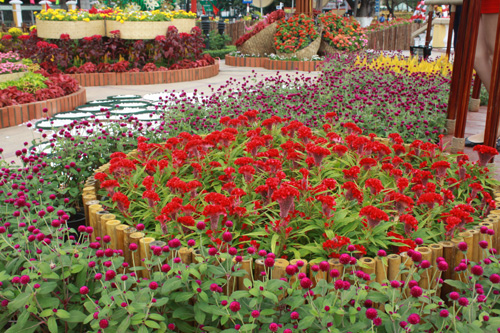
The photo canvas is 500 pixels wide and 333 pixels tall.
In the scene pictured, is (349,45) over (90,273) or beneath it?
over

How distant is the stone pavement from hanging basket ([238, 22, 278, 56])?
1150mm

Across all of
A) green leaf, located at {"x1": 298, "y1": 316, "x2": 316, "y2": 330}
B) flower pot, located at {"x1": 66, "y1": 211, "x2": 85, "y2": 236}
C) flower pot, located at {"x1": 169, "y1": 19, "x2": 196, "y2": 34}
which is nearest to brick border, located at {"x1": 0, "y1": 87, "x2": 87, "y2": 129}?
flower pot, located at {"x1": 66, "y1": 211, "x2": 85, "y2": 236}

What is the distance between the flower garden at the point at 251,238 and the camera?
5.71 ft

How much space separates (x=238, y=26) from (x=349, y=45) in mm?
14340

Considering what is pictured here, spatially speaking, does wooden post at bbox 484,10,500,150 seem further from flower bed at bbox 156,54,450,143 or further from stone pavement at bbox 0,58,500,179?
flower bed at bbox 156,54,450,143

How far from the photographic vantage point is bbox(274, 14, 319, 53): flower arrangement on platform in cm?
1403

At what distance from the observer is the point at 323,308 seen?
→ 5.44 feet

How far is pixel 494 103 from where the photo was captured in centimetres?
346

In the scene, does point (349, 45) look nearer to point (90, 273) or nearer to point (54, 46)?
point (54, 46)

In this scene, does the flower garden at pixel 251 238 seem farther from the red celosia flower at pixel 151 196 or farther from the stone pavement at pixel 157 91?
the stone pavement at pixel 157 91

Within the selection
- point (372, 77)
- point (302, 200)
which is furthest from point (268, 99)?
point (302, 200)

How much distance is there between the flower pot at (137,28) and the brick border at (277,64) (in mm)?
3733

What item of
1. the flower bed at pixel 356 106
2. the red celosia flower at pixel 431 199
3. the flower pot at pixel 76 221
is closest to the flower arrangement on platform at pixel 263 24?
the flower bed at pixel 356 106

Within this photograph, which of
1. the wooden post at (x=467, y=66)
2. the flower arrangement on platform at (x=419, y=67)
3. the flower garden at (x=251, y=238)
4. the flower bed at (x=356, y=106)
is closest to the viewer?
the flower garden at (x=251, y=238)
